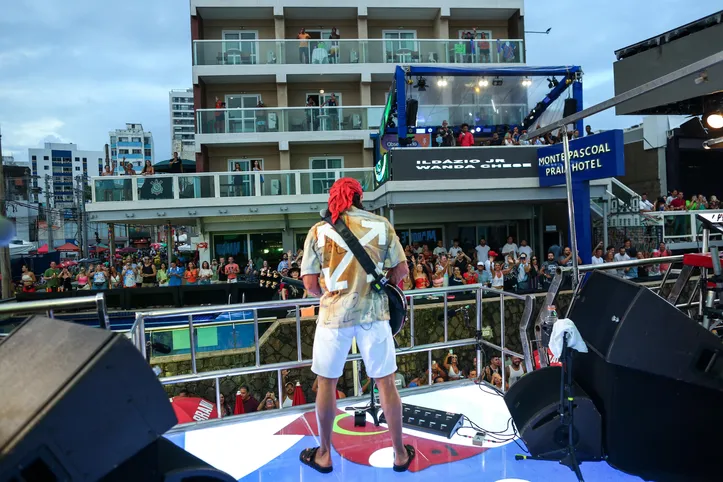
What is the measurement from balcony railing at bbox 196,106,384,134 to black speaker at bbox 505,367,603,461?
17253 millimetres

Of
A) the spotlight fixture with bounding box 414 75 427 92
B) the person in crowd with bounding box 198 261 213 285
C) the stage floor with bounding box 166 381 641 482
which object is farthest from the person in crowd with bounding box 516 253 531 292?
the person in crowd with bounding box 198 261 213 285

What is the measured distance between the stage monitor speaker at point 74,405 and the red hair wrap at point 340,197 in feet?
4.93

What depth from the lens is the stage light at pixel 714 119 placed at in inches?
230

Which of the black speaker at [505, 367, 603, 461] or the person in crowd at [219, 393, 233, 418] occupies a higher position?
the black speaker at [505, 367, 603, 461]

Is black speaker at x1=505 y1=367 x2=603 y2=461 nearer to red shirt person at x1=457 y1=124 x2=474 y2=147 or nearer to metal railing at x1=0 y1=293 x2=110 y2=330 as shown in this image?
metal railing at x1=0 y1=293 x2=110 y2=330

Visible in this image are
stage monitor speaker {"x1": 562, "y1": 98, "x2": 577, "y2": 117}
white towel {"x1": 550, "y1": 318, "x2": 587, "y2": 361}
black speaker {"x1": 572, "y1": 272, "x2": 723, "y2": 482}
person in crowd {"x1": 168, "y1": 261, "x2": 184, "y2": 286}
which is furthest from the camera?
person in crowd {"x1": 168, "y1": 261, "x2": 184, "y2": 286}

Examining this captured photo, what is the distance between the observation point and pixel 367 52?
67.7 ft

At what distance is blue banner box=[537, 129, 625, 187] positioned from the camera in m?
11.4

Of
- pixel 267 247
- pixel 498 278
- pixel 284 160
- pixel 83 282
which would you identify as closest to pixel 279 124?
pixel 284 160

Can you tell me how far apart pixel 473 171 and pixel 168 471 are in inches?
535

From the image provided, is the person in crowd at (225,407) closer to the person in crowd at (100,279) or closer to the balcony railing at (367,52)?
the person in crowd at (100,279)

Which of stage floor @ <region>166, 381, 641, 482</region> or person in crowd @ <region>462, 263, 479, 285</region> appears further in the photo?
person in crowd @ <region>462, 263, 479, 285</region>

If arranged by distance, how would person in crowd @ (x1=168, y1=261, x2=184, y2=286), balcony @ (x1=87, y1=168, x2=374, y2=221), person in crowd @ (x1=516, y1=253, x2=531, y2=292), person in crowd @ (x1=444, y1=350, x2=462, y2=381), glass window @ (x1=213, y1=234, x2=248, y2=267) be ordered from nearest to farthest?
person in crowd @ (x1=444, y1=350, x2=462, y2=381), person in crowd @ (x1=516, y1=253, x2=531, y2=292), person in crowd @ (x1=168, y1=261, x2=184, y2=286), balcony @ (x1=87, y1=168, x2=374, y2=221), glass window @ (x1=213, y1=234, x2=248, y2=267)

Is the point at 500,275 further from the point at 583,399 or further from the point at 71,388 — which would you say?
the point at 71,388
